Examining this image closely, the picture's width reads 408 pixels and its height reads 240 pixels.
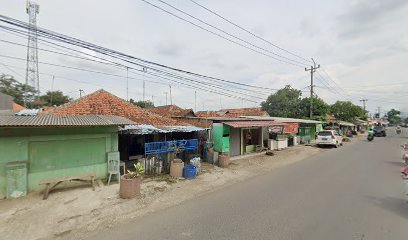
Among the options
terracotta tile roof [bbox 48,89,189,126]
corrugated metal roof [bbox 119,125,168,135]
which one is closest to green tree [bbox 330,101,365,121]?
terracotta tile roof [bbox 48,89,189,126]

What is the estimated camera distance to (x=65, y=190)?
7883 mm

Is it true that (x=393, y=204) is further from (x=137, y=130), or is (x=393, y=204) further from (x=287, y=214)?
(x=137, y=130)

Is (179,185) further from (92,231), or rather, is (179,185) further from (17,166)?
(17,166)

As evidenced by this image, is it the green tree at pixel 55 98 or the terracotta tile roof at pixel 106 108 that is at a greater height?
the green tree at pixel 55 98

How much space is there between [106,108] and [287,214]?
11070 millimetres

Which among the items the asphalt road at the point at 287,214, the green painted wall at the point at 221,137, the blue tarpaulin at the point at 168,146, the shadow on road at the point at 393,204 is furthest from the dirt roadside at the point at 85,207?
the shadow on road at the point at 393,204

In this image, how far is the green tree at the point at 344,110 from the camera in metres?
42.5

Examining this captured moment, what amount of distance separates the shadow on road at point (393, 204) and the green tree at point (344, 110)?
41.8 meters

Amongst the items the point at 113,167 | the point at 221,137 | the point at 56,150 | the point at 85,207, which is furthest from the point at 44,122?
the point at 221,137

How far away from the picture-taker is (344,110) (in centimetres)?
4300

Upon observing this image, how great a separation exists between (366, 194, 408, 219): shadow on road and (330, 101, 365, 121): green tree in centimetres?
4178

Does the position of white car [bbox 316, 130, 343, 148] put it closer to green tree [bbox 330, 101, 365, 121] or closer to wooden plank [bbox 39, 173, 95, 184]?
wooden plank [bbox 39, 173, 95, 184]

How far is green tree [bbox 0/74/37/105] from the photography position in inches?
1427

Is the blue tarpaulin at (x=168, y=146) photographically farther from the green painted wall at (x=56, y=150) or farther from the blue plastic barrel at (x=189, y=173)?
the green painted wall at (x=56, y=150)
